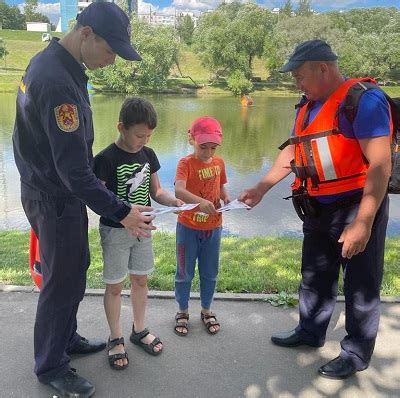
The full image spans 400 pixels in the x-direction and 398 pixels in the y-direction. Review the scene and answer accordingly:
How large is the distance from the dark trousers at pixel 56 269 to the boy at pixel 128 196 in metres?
0.25

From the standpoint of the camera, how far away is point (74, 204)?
235 cm

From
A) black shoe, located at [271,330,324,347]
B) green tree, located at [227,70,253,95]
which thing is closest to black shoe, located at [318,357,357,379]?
black shoe, located at [271,330,324,347]

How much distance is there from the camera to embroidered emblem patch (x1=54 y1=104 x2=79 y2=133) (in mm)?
2025

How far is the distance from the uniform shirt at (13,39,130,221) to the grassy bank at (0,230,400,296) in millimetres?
1864

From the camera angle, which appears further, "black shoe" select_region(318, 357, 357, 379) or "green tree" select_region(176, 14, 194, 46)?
"green tree" select_region(176, 14, 194, 46)

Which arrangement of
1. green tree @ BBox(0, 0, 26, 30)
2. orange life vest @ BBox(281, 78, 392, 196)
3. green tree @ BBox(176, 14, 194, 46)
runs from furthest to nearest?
1. green tree @ BBox(0, 0, 26, 30)
2. green tree @ BBox(176, 14, 194, 46)
3. orange life vest @ BBox(281, 78, 392, 196)

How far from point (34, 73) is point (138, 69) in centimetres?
3777

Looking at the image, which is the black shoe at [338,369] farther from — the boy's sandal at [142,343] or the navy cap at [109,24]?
the navy cap at [109,24]

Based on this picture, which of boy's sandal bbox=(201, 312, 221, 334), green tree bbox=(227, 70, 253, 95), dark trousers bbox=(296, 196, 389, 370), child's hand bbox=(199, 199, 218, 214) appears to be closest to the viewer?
dark trousers bbox=(296, 196, 389, 370)

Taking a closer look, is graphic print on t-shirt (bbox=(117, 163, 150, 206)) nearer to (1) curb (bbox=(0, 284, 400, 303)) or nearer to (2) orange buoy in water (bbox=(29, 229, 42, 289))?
(2) orange buoy in water (bbox=(29, 229, 42, 289))

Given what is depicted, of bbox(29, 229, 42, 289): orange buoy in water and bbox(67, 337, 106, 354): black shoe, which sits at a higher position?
bbox(29, 229, 42, 289): orange buoy in water

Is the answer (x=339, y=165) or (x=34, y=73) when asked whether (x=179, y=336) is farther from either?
(x=34, y=73)

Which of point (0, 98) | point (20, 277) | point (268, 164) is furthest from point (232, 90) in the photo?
point (20, 277)

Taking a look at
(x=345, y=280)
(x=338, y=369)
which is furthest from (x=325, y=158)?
(x=338, y=369)
